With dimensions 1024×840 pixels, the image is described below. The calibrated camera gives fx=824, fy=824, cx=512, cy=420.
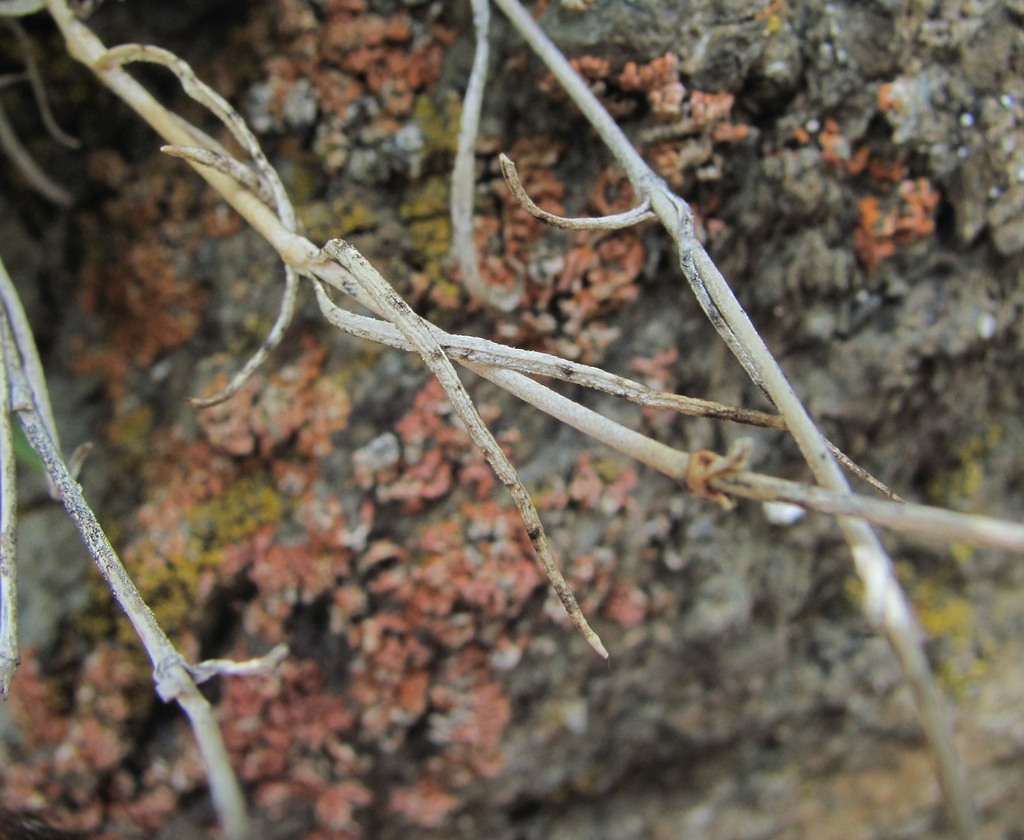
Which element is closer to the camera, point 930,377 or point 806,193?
point 806,193

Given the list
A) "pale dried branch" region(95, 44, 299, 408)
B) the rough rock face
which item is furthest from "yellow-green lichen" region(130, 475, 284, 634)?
"pale dried branch" region(95, 44, 299, 408)

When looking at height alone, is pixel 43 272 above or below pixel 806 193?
above

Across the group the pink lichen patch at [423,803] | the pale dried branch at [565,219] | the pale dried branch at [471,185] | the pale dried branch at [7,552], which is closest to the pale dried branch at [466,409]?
the pale dried branch at [565,219]

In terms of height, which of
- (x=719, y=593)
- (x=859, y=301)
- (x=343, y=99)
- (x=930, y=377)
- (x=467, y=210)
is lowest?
(x=719, y=593)

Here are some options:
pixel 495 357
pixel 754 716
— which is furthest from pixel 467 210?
pixel 754 716

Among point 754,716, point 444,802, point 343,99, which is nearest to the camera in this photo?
point 343,99

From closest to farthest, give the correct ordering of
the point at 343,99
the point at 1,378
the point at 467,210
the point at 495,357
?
1. the point at 495,357
2. the point at 1,378
3. the point at 467,210
4. the point at 343,99

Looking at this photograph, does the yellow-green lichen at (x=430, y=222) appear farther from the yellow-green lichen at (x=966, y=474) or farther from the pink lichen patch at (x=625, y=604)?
the yellow-green lichen at (x=966, y=474)

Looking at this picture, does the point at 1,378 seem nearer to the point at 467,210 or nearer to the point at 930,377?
the point at 467,210

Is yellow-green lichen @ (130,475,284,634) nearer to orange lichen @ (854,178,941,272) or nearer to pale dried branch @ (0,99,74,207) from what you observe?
pale dried branch @ (0,99,74,207)
